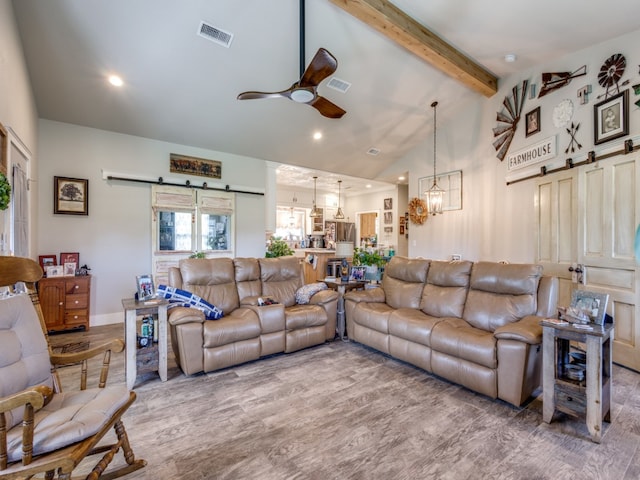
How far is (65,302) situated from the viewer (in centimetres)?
420

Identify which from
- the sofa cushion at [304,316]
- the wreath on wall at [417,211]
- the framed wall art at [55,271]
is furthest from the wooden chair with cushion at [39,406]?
the wreath on wall at [417,211]

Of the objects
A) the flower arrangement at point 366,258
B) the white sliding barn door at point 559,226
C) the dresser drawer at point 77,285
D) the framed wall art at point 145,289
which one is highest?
the white sliding barn door at point 559,226

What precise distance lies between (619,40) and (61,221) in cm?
730

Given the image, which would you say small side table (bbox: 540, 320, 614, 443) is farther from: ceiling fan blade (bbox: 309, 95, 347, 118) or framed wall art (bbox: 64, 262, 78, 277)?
framed wall art (bbox: 64, 262, 78, 277)

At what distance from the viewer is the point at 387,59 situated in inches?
167

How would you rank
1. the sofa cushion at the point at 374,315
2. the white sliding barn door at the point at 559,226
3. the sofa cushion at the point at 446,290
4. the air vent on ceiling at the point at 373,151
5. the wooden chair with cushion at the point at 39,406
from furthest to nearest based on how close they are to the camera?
1. the air vent on ceiling at the point at 373,151
2. the white sliding barn door at the point at 559,226
3. the sofa cushion at the point at 374,315
4. the sofa cushion at the point at 446,290
5. the wooden chair with cushion at the point at 39,406

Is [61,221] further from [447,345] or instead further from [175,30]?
[447,345]

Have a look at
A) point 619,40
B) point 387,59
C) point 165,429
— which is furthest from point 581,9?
point 165,429

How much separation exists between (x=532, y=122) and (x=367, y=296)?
3.41 metres

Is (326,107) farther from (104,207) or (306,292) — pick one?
(104,207)

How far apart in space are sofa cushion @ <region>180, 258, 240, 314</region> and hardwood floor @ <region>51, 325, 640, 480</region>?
829 millimetres

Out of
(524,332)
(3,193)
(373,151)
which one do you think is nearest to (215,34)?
(3,193)

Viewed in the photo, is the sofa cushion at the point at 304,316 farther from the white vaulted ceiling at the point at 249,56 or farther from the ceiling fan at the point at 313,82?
the white vaulted ceiling at the point at 249,56

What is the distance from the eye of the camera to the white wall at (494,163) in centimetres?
355
